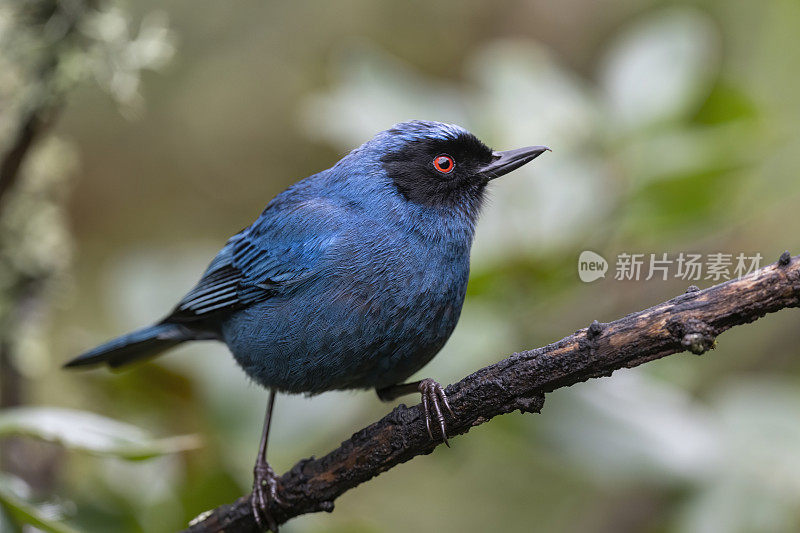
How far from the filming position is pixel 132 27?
6598 mm

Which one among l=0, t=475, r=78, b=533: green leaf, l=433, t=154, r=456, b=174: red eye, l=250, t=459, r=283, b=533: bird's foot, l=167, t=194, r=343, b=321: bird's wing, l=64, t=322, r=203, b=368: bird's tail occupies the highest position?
l=433, t=154, r=456, b=174: red eye

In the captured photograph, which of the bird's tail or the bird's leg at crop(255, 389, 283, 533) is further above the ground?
the bird's tail

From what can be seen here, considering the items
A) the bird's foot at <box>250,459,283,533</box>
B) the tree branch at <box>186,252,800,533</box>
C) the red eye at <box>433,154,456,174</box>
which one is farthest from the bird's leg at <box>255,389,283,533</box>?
the red eye at <box>433,154,456,174</box>

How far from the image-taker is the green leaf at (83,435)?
3055 mm

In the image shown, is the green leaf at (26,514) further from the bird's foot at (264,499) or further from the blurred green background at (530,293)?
the bird's foot at (264,499)

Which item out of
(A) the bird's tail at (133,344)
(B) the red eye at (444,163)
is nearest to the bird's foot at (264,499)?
(A) the bird's tail at (133,344)

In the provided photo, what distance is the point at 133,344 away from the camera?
4.03 meters

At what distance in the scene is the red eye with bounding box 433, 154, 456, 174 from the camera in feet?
11.6

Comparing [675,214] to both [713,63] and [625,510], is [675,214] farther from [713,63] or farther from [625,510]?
[625,510]

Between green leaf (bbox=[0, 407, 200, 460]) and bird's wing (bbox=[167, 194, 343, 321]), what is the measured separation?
0.68 m

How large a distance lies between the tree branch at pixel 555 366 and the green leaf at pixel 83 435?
0.36 meters

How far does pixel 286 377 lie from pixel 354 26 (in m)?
5.10

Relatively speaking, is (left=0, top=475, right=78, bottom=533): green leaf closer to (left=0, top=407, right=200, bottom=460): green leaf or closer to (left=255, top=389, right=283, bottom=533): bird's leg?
(left=0, top=407, right=200, bottom=460): green leaf

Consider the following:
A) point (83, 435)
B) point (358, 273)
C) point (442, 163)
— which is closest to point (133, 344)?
point (83, 435)
